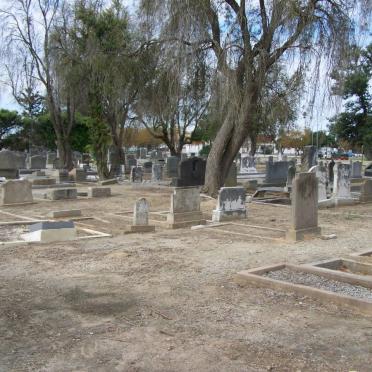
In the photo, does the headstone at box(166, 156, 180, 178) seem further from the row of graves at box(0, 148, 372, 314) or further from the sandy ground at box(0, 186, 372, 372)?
the sandy ground at box(0, 186, 372, 372)

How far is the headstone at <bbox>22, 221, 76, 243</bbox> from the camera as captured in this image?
9180 mm

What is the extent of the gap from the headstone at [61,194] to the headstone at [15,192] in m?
1.30

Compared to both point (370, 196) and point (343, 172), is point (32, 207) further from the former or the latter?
point (370, 196)

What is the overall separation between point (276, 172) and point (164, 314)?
21.7m

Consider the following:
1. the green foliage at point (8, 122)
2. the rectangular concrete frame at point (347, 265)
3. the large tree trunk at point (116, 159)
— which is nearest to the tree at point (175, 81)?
the large tree trunk at point (116, 159)

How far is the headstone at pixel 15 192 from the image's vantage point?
15312 mm

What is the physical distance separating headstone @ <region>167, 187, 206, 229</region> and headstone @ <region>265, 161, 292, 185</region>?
1418 centimetres

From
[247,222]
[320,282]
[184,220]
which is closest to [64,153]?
[184,220]

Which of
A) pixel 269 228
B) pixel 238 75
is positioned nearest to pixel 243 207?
pixel 269 228

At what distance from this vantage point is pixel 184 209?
1189 centimetres

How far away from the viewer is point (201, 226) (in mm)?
11211

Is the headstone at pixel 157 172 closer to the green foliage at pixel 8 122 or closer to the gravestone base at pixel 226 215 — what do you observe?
the gravestone base at pixel 226 215

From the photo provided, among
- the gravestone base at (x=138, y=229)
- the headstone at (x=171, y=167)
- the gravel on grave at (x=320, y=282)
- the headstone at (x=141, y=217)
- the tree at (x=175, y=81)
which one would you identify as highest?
the tree at (x=175, y=81)

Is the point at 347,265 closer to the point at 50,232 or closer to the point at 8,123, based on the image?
the point at 50,232
